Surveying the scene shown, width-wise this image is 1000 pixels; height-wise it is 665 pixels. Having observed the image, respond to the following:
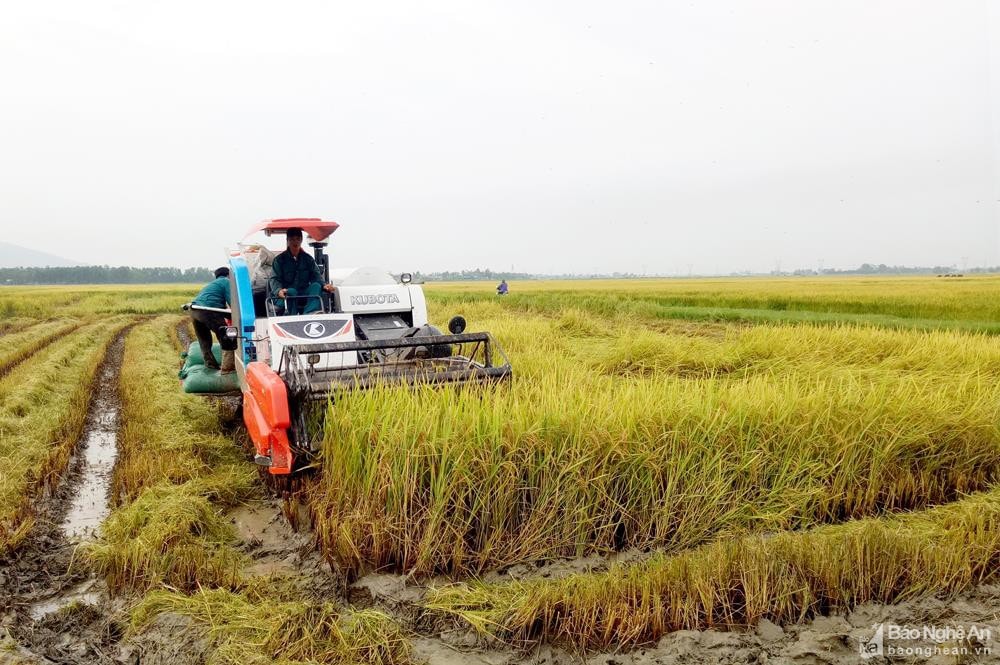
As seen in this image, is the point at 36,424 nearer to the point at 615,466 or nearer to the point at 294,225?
the point at 294,225

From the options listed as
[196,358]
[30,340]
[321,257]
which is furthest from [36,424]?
[30,340]

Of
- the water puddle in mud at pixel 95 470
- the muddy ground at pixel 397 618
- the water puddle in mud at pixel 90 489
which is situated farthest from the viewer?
the water puddle in mud at pixel 95 470

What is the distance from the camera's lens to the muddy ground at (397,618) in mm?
2639

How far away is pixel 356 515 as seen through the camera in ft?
10.9

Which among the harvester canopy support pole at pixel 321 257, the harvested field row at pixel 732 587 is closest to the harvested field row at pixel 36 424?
the harvester canopy support pole at pixel 321 257

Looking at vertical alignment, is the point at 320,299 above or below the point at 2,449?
above

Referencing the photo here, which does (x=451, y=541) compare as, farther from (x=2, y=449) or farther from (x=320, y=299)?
(x=2, y=449)

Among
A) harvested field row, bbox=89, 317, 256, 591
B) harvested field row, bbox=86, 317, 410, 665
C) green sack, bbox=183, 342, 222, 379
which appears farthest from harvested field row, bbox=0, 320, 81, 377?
harvested field row, bbox=86, 317, 410, 665

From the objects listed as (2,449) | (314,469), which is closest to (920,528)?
(314,469)

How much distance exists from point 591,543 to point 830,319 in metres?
13.6

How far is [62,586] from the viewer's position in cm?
335

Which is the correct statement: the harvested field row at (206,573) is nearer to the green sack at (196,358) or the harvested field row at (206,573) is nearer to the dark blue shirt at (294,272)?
the green sack at (196,358)

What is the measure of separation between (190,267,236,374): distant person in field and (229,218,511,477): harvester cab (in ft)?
1.50

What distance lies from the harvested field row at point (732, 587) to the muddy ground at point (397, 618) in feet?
0.23
